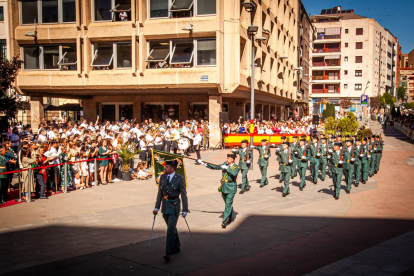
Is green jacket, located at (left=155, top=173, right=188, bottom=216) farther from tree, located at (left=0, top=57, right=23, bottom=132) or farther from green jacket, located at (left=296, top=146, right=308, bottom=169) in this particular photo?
tree, located at (left=0, top=57, right=23, bottom=132)

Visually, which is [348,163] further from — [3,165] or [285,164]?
[3,165]

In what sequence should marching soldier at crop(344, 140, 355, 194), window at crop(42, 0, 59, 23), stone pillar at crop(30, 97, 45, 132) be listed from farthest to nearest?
stone pillar at crop(30, 97, 45, 132), window at crop(42, 0, 59, 23), marching soldier at crop(344, 140, 355, 194)

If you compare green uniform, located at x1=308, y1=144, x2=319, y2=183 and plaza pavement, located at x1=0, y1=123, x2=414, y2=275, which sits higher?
green uniform, located at x1=308, y1=144, x2=319, y2=183

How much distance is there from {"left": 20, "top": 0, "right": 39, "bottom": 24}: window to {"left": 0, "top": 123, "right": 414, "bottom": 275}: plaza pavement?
19.5 meters

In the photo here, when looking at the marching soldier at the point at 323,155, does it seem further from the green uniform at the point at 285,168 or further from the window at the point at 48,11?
the window at the point at 48,11

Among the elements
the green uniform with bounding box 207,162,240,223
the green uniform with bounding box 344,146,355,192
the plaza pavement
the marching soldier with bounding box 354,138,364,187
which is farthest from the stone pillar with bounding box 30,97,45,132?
the green uniform with bounding box 344,146,355,192

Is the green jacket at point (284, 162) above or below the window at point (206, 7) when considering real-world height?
below

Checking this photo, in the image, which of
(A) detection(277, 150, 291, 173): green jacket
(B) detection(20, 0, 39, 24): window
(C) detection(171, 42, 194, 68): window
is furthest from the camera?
(B) detection(20, 0, 39, 24): window

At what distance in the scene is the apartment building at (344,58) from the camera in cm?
8294

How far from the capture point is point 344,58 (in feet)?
277

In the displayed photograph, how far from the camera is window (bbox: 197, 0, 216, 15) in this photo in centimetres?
2584

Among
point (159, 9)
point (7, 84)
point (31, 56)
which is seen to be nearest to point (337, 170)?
point (7, 84)

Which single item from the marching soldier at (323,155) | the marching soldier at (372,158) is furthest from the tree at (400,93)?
the marching soldier at (323,155)

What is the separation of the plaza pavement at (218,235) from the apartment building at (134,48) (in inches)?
516
